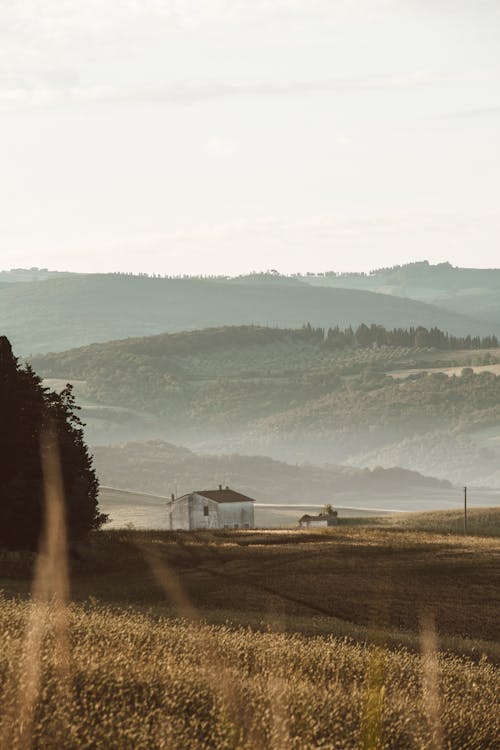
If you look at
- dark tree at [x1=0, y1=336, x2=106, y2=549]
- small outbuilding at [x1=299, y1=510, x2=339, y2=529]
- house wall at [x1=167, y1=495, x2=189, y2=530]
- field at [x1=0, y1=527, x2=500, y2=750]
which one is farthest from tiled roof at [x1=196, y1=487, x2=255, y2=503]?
field at [x1=0, y1=527, x2=500, y2=750]

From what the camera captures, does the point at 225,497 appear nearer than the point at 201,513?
Yes

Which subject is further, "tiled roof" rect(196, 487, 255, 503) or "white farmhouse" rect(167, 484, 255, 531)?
"tiled roof" rect(196, 487, 255, 503)

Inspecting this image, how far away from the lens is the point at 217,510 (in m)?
174

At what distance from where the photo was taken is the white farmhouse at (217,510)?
17200 centimetres

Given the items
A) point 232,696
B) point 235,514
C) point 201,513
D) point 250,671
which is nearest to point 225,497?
point 235,514

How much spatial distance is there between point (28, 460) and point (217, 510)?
103282 mm

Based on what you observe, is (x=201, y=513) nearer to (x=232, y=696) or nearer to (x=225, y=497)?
(x=225, y=497)

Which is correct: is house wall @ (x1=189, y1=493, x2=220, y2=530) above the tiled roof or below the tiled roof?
below

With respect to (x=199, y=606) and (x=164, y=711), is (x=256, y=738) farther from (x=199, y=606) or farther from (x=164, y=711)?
(x=199, y=606)

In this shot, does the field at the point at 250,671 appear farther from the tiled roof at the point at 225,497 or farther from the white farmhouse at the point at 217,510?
the tiled roof at the point at 225,497

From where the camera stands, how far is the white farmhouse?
564 ft

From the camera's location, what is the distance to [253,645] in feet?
93.9

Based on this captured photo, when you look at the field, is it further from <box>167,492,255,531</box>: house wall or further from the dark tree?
<box>167,492,255,531</box>: house wall

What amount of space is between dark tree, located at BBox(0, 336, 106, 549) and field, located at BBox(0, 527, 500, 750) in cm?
1607
